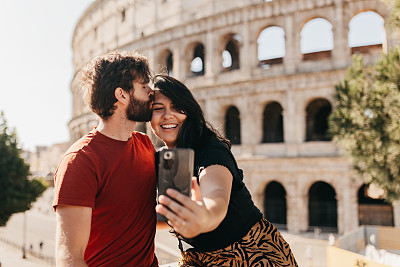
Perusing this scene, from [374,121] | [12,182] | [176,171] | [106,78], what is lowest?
[12,182]

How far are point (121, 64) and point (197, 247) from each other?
1.29 metres

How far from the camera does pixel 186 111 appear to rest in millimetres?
2428

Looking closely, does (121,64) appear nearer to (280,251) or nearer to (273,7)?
(280,251)

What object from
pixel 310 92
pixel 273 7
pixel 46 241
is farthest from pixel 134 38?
pixel 46 241

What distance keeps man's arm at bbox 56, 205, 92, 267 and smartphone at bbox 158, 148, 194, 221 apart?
0.58 meters

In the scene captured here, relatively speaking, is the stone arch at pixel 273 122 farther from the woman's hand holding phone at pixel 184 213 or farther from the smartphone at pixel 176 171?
the woman's hand holding phone at pixel 184 213

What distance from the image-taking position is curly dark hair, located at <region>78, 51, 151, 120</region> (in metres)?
2.16

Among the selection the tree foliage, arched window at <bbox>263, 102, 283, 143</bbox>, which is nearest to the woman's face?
the tree foliage

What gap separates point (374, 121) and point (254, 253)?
1017cm

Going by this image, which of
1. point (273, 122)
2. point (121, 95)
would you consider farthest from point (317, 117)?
point (121, 95)

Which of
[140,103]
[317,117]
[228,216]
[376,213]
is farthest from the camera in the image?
[317,117]

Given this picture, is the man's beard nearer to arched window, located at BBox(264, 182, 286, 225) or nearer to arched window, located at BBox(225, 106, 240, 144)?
arched window, located at BBox(264, 182, 286, 225)

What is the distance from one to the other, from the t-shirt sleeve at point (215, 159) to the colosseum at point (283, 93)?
1488cm

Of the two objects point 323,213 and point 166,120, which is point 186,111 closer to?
point 166,120
